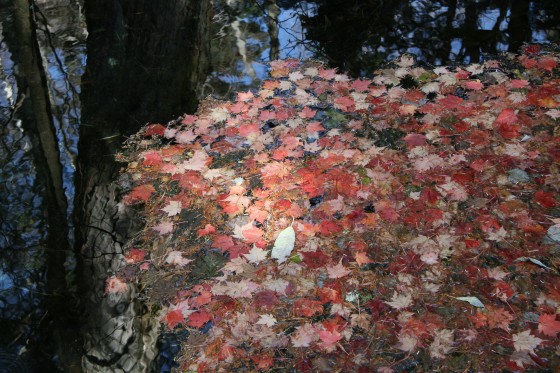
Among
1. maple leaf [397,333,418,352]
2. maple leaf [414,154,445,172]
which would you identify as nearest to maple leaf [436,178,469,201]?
maple leaf [414,154,445,172]

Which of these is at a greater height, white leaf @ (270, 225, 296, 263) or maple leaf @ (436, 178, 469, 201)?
maple leaf @ (436, 178, 469, 201)

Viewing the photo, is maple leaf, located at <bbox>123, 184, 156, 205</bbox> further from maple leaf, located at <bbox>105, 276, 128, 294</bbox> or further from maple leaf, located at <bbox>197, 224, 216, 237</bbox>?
maple leaf, located at <bbox>105, 276, 128, 294</bbox>

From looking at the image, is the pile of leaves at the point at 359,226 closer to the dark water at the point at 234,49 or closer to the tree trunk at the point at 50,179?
the tree trunk at the point at 50,179

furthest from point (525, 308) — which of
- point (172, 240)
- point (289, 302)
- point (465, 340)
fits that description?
point (172, 240)

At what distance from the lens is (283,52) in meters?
4.90

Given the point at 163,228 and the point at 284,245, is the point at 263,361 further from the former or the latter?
the point at 163,228

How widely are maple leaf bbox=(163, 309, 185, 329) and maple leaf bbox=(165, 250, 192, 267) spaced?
33cm

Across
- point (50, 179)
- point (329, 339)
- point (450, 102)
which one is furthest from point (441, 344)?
point (50, 179)

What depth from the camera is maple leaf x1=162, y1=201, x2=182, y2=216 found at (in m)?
3.12

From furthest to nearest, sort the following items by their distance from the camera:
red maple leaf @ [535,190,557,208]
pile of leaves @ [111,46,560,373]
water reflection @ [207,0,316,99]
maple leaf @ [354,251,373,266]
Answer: water reflection @ [207,0,316,99] → red maple leaf @ [535,190,557,208] → maple leaf @ [354,251,373,266] → pile of leaves @ [111,46,560,373]

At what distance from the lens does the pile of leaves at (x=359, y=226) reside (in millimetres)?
2309

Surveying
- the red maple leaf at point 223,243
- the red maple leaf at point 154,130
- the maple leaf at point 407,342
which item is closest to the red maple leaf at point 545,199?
the maple leaf at point 407,342

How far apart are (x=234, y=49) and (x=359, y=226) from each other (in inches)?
118

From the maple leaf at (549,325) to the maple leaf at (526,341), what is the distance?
2.6 inches
